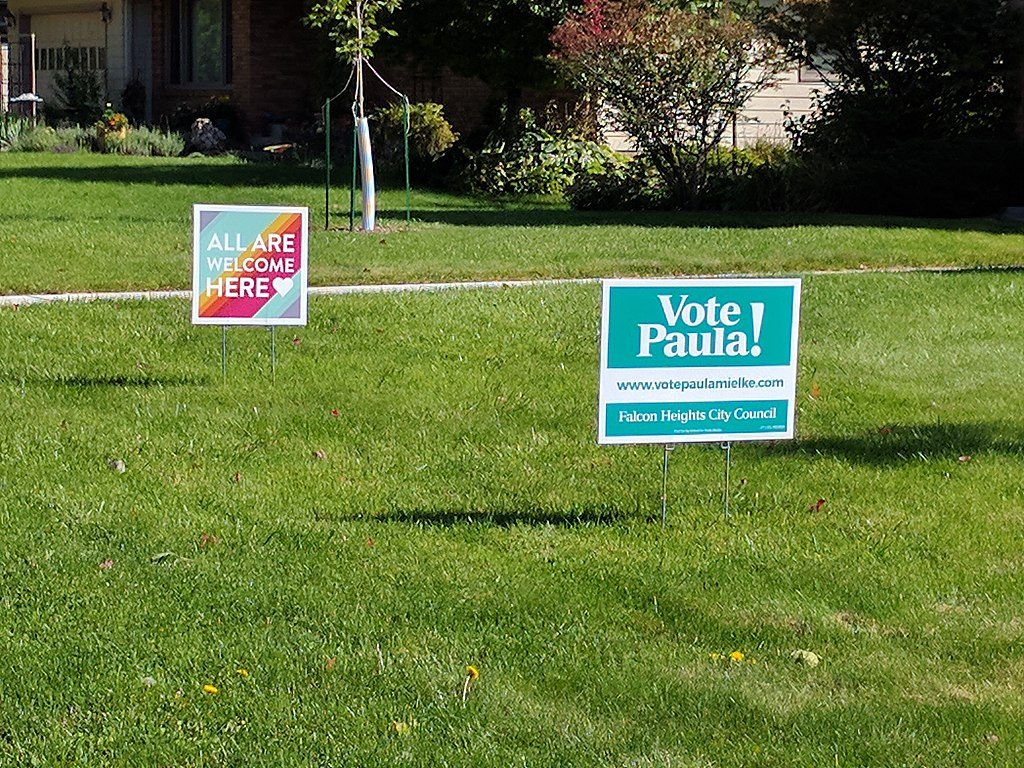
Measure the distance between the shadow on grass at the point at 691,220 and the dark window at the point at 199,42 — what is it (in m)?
14.0

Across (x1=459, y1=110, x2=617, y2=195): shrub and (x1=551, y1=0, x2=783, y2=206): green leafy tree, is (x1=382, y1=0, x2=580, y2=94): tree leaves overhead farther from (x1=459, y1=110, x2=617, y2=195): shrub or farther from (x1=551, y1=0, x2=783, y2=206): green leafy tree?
(x1=551, y1=0, x2=783, y2=206): green leafy tree

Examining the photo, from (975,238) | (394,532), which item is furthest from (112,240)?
(394,532)

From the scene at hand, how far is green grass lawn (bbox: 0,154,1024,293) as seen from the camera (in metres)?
14.2

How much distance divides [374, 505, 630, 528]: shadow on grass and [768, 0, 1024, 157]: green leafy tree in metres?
15.9

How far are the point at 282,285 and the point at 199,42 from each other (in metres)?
26.1

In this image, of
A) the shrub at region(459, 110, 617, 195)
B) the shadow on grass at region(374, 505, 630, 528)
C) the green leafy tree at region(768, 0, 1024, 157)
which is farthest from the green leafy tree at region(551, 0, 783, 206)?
the shadow on grass at region(374, 505, 630, 528)

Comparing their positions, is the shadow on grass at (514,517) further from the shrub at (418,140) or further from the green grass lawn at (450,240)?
the shrub at (418,140)

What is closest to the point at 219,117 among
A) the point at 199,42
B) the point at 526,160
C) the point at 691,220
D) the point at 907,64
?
the point at 199,42

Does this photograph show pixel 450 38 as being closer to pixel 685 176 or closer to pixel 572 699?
pixel 685 176

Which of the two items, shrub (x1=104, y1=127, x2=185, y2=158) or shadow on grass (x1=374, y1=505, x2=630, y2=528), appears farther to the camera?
shrub (x1=104, y1=127, x2=185, y2=158)

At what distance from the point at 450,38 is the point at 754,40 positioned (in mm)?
4578

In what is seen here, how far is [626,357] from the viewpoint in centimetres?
655

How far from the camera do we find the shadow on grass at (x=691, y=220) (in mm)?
18703

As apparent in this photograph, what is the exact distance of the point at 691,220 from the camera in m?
19.8
